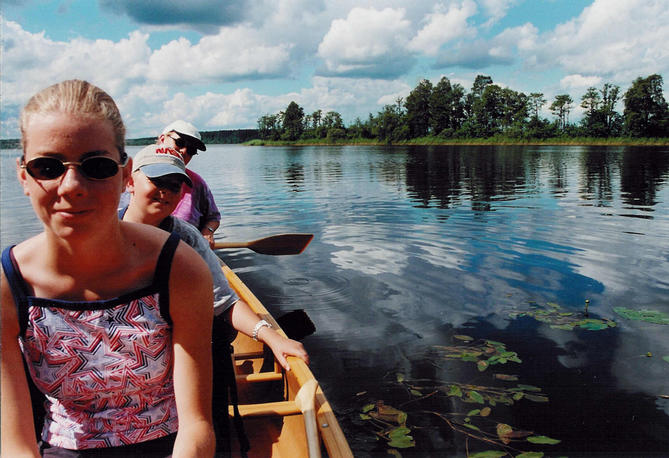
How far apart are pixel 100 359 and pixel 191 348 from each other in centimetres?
26

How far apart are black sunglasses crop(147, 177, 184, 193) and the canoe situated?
1113mm

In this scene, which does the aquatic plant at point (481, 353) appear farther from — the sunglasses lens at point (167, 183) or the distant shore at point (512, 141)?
the distant shore at point (512, 141)

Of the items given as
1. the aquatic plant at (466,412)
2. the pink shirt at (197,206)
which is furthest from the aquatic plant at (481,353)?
the pink shirt at (197,206)

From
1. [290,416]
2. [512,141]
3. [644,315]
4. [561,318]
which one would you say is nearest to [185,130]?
[290,416]

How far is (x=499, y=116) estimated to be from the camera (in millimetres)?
87500

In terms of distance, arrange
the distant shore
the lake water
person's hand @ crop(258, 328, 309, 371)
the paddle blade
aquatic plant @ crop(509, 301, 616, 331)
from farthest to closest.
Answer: the distant shore < aquatic plant @ crop(509, 301, 616, 331) < the lake water < the paddle blade < person's hand @ crop(258, 328, 309, 371)

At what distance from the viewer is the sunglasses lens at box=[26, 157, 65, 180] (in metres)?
1.26

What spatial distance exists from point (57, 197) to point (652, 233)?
1091cm

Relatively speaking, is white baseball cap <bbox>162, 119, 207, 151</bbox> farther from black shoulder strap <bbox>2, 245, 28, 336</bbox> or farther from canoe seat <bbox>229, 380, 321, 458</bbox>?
black shoulder strap <bbox>2, 245, 28, 336</bbox>

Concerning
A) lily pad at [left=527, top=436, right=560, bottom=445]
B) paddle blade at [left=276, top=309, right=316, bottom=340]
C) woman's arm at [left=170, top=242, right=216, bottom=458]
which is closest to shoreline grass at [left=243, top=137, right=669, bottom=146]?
lily pad at [left=527, top=436, right=560, bottom=445]

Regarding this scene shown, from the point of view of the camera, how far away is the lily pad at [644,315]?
18.2 ft

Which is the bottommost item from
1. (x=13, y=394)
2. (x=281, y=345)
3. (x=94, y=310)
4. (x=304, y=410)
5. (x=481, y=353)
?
(x=481, y=353)

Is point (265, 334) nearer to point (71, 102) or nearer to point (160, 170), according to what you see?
point (160, 170)

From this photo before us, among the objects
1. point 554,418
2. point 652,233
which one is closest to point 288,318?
point 554,418
